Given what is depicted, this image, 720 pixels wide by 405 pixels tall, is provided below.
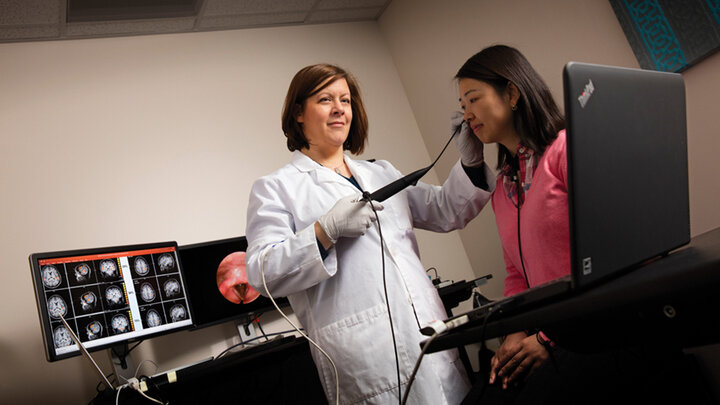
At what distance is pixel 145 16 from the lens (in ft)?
8.37

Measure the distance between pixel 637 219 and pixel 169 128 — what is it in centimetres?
228

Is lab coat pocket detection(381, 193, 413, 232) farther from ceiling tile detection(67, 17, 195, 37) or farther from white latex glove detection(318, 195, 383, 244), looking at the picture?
ceiling tile detection(67, 17, 195, 37)

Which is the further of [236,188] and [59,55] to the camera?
[236,188]

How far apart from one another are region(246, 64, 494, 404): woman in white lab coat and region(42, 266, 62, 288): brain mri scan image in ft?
2.61

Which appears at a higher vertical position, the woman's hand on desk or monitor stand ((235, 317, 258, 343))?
monitor stand ((235, 317, 258, 343))

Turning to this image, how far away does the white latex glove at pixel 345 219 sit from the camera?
122 cm

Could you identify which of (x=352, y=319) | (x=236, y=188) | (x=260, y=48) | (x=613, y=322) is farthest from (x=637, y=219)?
(x=260, y=48)

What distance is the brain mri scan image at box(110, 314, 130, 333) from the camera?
1.83 m

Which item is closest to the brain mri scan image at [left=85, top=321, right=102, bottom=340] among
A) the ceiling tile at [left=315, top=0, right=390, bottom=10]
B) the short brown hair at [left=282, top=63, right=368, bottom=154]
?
the short brown hair at [left=282, top=63, right=368, bottom=154]

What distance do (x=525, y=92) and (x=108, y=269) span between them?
1512 millimetres

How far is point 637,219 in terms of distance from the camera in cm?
74

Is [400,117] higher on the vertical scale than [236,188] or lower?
higher

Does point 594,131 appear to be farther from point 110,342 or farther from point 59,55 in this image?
point 59,55

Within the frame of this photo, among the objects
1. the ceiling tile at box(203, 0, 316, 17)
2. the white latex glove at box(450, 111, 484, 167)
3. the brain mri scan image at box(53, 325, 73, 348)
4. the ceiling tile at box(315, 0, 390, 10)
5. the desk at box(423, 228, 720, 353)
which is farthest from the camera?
the ceiling tile at box(315, 0, 390, 10)
